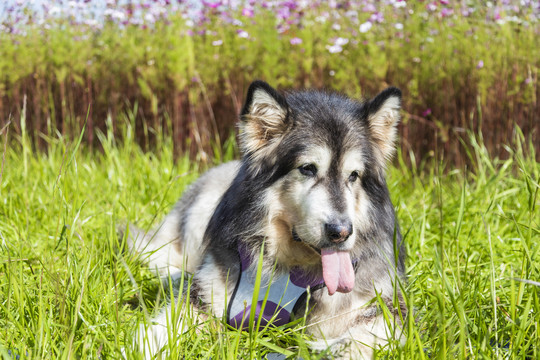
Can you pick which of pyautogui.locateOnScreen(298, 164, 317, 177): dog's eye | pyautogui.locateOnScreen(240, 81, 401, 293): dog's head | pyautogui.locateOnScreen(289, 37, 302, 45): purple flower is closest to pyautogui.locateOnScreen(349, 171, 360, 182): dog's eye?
pyautogui.locateOnScreen(240, 81, 401, 293): dog's head

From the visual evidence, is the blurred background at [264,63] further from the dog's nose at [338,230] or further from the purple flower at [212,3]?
the dog's nose at [338,230]

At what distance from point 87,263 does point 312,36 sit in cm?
436

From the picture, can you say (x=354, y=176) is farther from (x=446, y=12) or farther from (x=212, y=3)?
(x=212, y=3)

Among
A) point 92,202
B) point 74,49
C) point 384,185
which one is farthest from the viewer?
point 74,49

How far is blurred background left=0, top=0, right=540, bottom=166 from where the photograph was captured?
16.9 feet

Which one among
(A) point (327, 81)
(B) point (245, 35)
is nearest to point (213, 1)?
(B) point (245, 35)

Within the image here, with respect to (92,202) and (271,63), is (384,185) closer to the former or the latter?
(92,202)

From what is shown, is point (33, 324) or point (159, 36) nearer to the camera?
point (33, 324)

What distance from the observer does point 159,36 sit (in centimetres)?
609

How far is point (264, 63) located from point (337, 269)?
410cm

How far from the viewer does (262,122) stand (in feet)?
7.99

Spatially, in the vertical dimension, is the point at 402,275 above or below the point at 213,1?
below

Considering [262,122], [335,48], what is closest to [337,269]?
[262,122]

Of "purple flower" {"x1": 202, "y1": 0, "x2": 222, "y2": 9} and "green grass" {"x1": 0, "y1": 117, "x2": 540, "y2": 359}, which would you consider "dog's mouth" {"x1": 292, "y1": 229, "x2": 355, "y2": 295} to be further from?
"purple flower" {"x1": 202, "y1": 0, "x2": 222, "y2": 9}
